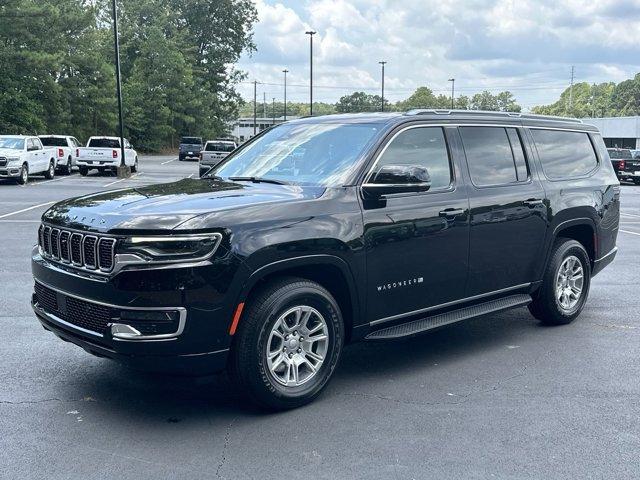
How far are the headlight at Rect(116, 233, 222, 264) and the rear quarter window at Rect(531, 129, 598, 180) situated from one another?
3.77 m

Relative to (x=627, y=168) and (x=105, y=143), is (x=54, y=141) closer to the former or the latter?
(x=105, y=143)

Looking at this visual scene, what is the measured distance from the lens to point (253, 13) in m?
80.0

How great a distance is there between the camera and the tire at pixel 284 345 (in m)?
4.38

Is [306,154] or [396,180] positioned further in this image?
[306,154]

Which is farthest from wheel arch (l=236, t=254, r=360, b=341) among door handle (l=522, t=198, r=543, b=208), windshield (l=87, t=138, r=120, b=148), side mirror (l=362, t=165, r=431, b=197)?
windshield (l=87, t=138, r=120, b=148)

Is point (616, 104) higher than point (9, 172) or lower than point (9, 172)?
higher

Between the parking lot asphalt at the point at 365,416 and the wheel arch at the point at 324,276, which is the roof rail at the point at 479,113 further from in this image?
the parking lot asphalt at the point at 365,416

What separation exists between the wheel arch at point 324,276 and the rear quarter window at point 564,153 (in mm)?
2679

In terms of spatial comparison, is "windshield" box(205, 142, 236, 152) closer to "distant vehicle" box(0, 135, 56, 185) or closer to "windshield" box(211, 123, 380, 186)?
"distant vehicle" box(0, 135, 56, 185)

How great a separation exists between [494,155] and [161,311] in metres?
3.35

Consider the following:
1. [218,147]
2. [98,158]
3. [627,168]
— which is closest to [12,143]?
[98,158]

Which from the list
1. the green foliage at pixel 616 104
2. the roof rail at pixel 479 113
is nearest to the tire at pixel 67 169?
the roof rail at pixel 479 113

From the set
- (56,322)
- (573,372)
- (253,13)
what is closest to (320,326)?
(56,322)

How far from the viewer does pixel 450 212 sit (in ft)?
18.0
